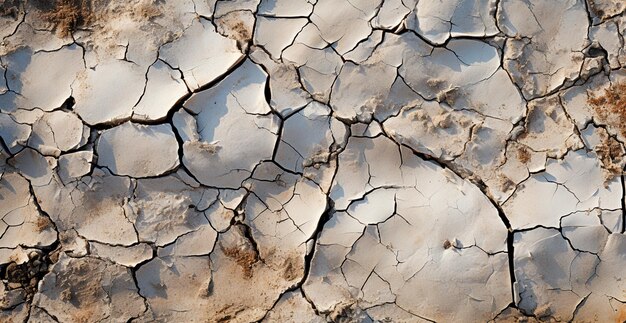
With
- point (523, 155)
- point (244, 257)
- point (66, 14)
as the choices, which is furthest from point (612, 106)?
point (66, 14)

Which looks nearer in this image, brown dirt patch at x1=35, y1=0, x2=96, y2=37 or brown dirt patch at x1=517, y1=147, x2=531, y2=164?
brown dirt patch at x1=517, y1=147, x2=531, y2=164

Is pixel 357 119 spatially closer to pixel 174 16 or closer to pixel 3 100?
pixel 174 16

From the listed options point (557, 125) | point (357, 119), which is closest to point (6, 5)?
point (357, 119)

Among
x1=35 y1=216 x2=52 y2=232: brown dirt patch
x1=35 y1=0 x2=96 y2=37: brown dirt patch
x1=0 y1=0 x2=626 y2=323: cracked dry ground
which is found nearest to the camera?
x1=0 y1=0 x2=626 y2=323: cracked dry ground

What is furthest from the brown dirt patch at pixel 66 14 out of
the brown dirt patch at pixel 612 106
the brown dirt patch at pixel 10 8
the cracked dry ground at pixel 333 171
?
the brown dirt patch at pixel 612 106

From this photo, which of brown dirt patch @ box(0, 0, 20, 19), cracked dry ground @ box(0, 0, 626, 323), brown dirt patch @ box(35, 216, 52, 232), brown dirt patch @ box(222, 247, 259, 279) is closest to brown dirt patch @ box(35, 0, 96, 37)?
brown dirt patch @ box(0, 0, 20, 19)

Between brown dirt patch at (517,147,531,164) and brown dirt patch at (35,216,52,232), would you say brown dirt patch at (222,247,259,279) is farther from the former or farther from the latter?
brown dirt patch at (517,147,531,164)

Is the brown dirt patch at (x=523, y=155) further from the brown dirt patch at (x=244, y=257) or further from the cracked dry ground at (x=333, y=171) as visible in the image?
the brown dirt patch at (x=244, y=257)

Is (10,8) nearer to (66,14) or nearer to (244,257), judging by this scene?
(66,14)
